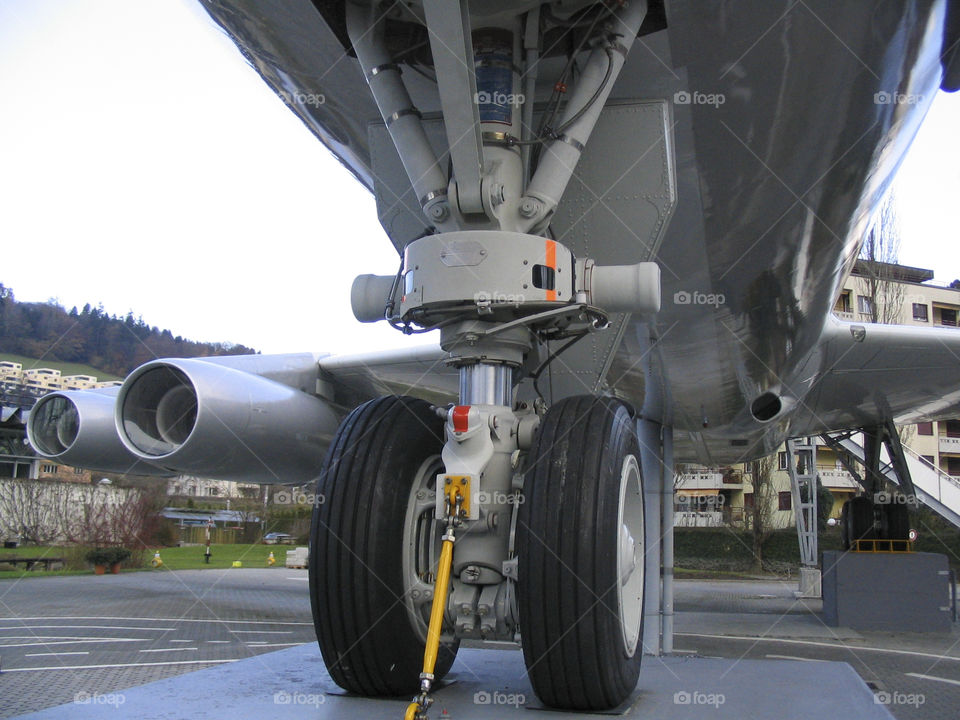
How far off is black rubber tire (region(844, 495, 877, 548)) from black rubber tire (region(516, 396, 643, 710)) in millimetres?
11345

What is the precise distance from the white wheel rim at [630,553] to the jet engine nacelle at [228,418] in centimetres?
358

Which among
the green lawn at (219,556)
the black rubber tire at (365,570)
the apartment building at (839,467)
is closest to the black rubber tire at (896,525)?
the black rubber tire at (365,570)

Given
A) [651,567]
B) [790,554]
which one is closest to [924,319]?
[790,554]

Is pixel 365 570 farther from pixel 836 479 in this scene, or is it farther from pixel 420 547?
pixel 836 479

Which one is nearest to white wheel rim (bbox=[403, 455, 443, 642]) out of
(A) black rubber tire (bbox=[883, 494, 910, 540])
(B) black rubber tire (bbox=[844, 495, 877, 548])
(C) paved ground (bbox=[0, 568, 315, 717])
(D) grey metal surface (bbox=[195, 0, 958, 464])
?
(C) paved ground (bbox=[0, 568, 315, 717])

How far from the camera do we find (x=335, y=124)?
4191mm

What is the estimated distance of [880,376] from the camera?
29.4ft

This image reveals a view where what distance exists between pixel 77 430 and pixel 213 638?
11.2 feet

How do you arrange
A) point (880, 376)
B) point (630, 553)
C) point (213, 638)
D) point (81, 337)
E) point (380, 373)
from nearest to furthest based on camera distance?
1. point (630, 553)
2. point (380, 373)
3. point (880, 376)
4. point (213, 638)
5. point (81, 337)

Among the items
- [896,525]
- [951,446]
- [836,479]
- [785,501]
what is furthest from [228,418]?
[951,446]

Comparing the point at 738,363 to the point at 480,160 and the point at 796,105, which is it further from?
the point at 480,160

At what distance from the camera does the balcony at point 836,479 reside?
41062 millimetres

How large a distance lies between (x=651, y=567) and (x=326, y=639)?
17.3ft

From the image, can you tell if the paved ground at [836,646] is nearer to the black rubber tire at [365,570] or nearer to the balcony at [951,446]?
the black rubber tire at [365,570]
